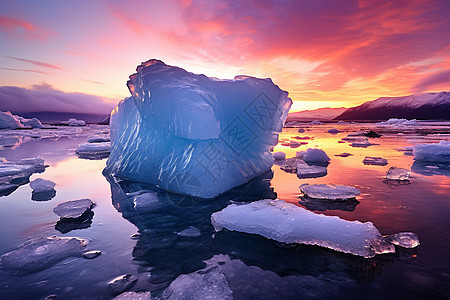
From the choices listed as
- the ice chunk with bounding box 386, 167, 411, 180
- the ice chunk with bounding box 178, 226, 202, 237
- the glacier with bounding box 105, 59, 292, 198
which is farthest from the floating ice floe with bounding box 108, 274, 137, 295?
the ice chunk with bounding box 386, 167, 411, 180

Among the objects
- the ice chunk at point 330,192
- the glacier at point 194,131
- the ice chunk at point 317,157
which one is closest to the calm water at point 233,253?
the ice chunk at point 330,192

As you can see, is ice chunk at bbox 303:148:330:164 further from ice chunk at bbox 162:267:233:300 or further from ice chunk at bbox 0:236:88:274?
ice chunk at bbox 0:236:88:274

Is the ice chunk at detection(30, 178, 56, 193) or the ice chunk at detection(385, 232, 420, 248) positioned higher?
the ice chunk at detection(30, 178, 56, 193)

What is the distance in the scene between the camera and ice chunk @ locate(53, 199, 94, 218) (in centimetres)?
273

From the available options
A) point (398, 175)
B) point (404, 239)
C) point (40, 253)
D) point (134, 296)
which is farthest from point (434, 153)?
point (40, 253)

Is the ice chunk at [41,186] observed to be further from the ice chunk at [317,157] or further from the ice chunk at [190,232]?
the ice chunk at [317,157]

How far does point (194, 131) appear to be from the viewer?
159 inches

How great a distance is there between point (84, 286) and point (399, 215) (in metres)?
3.23

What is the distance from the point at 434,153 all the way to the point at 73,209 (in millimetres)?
8507

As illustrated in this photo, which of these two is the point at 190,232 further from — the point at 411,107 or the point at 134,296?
the point at 411,107

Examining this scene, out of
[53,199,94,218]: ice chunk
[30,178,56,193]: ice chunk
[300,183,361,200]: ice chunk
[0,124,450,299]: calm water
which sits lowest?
[0,124,450,299]: calm water

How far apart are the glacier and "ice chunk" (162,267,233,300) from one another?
6.50 ft

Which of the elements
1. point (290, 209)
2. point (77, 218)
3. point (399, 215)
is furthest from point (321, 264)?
point (77, 218)

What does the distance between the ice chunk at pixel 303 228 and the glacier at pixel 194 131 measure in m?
1.24
